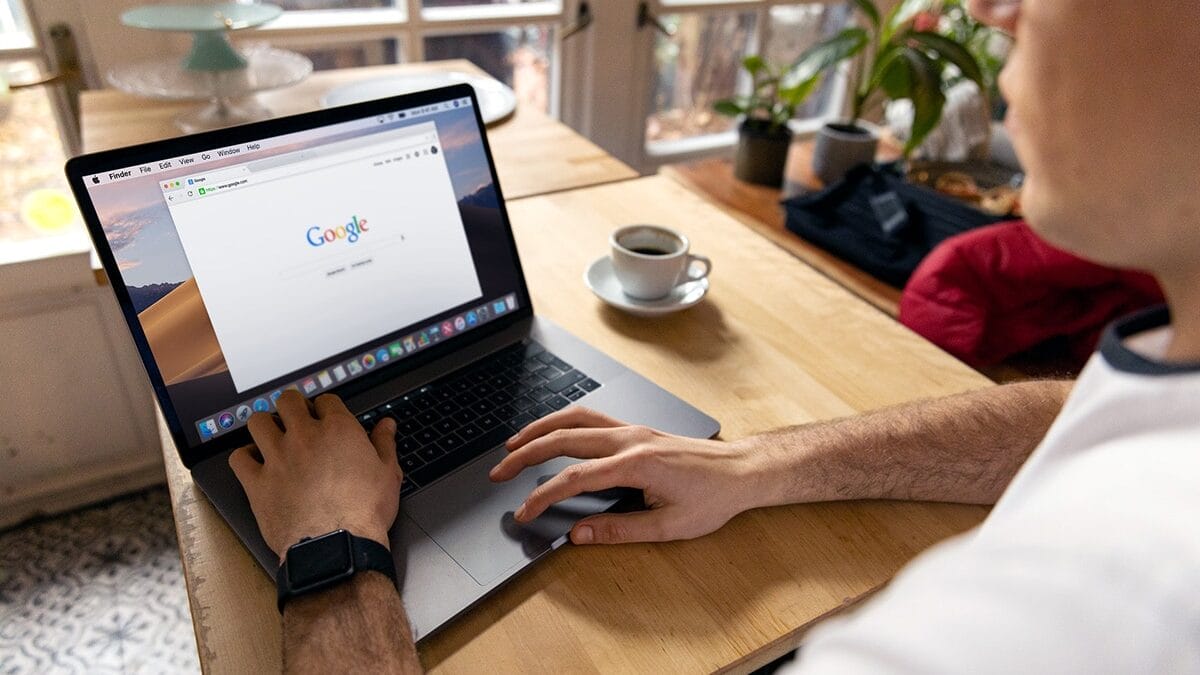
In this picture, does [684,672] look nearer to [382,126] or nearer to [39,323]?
[382,126]

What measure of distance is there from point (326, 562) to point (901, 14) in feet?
5.28

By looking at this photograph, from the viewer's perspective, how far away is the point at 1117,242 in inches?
13.9

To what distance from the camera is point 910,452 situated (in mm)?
718

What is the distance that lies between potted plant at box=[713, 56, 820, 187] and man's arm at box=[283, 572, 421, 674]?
131 cm

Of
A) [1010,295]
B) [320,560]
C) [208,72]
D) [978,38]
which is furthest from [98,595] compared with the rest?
[978,38]

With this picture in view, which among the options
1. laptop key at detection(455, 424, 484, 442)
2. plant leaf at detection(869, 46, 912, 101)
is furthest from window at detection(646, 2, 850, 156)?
laptop key at detection(455, 424, 484, 442)

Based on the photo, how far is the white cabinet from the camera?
4.63 feet

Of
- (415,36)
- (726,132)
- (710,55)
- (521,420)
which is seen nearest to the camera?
(521,420)

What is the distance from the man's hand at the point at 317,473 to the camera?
600 millimetres

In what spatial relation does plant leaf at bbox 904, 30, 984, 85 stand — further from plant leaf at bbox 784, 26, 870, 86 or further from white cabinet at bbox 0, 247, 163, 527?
white cabinet at bbox 0, 247, 163, 527

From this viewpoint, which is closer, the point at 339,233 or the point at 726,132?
the point at 339,233

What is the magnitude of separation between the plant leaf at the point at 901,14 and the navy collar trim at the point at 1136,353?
4.47 ft

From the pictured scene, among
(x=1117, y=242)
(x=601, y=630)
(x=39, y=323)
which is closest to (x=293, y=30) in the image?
(x=39, y=323)

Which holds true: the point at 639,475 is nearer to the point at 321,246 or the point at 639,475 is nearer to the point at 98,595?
the point at 321,246
